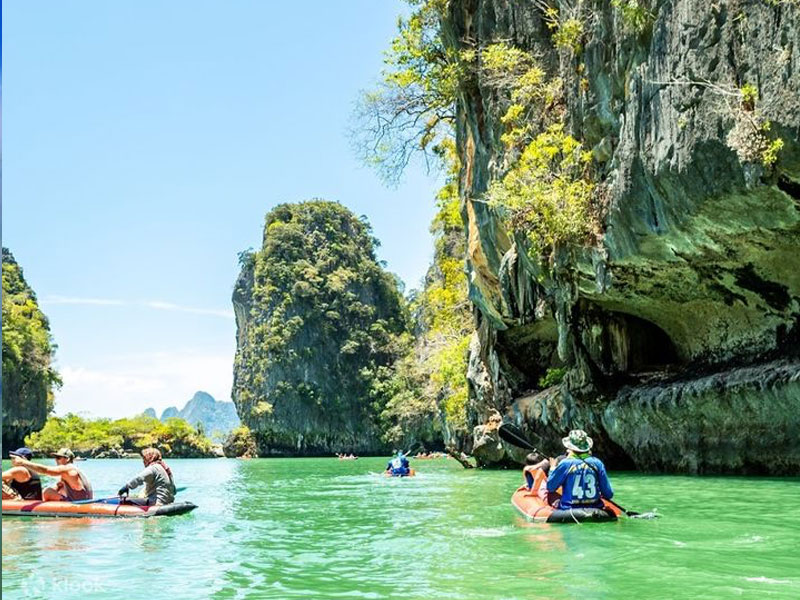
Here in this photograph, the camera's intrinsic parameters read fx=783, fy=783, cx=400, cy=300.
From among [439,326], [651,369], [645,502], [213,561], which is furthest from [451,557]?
[439,326]

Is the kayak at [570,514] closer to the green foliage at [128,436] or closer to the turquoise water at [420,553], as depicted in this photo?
the turquoise water at [420,553]

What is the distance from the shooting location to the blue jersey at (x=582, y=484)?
9.37 meters

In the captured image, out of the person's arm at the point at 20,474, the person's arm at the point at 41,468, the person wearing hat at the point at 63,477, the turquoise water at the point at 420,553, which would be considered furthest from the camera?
the person's arm at the point at 20,474

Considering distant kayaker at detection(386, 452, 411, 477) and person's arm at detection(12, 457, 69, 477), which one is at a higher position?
person's arm at detection(12, 457, 69, 477)


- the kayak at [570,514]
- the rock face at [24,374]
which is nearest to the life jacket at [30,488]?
the kayak at [570,514]

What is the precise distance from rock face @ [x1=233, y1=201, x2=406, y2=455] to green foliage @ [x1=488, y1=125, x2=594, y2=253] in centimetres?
5766

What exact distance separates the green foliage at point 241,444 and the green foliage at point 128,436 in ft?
7.38

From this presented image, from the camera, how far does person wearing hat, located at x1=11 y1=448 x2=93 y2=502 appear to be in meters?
12.0

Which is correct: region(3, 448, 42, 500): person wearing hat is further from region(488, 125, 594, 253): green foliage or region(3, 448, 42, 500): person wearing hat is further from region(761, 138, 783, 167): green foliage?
region(761, 138, 783, 167): green foliage

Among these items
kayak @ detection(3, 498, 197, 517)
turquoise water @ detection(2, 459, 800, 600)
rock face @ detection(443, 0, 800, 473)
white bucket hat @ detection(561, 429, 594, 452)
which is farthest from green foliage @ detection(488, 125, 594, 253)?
kayak @ detection(3, 498, 197, 517)

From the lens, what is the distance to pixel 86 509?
11492mm

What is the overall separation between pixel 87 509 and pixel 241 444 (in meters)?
62.4

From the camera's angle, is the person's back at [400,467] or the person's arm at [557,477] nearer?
the person's arm at [557,477]

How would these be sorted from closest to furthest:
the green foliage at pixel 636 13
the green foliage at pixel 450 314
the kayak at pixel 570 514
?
the kayak at pixel 570 514 < the green foliage at pixel 636 13 < the green foliage at pixel 450 314
